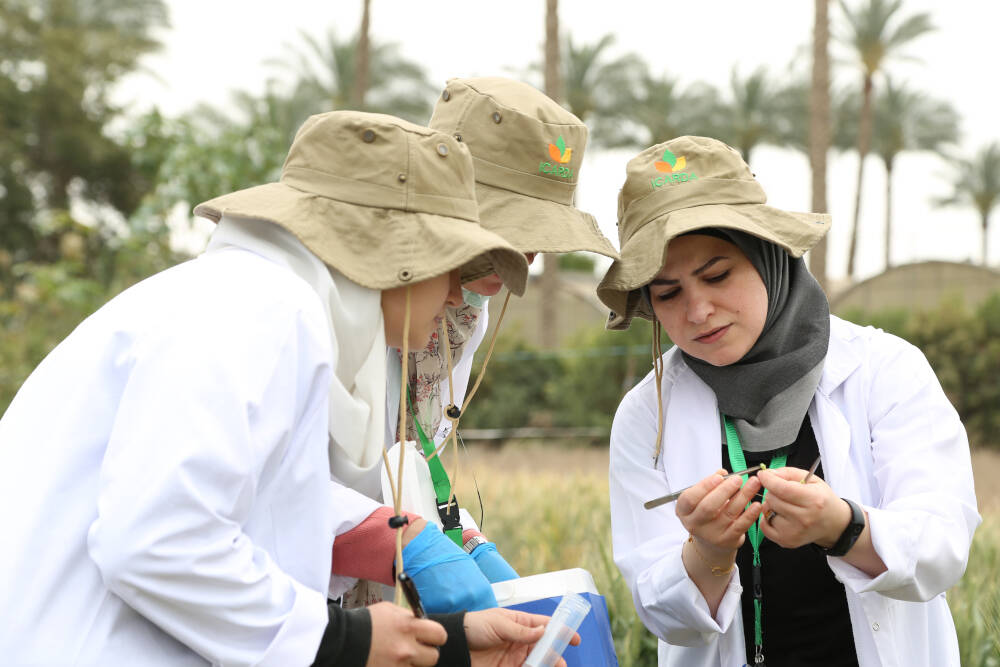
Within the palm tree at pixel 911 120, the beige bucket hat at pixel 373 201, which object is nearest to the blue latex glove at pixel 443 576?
the beige bucket hat at pixel 373 201

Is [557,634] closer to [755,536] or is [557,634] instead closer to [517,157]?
[755,536]

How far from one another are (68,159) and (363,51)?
16.1 meters

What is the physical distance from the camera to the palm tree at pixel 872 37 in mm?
25125

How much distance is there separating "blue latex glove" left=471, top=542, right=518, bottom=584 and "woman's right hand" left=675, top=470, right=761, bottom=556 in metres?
0.43

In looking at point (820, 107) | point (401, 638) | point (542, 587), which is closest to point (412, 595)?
point (401, 638)

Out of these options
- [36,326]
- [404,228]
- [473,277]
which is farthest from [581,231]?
[36,326]

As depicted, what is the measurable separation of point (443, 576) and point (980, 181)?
34221 mm

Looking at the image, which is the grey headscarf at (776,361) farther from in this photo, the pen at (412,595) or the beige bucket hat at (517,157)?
the pen at (412,595)

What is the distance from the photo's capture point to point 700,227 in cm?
231

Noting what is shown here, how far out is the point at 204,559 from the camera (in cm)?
143

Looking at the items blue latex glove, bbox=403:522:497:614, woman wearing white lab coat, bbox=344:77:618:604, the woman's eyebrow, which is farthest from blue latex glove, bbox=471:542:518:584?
the woman's eyebrow

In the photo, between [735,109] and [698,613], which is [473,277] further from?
[735,109]

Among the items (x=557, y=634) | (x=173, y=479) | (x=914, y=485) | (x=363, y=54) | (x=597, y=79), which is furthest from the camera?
(x=597, y=79)

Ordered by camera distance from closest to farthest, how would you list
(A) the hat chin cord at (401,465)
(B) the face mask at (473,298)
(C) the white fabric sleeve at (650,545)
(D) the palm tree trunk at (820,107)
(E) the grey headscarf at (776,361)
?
(A) the hat chin cord at (401,465) → (C) the white fabric sleeve at (650,545) → (E) the grey headscarf at (776,361) → (B) the face mask at (473,298) → (D) the palm tree trunk at (820,107)
